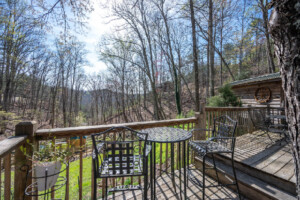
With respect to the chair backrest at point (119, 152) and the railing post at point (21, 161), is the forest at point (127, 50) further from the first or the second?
the railing post at point (21, 161)

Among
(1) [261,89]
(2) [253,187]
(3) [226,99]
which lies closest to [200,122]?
(2) [253,187]

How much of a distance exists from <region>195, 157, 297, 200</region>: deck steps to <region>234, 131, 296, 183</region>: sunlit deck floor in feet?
0.63

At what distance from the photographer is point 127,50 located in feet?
33.6

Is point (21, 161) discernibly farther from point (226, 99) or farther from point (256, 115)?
point (226, 99)

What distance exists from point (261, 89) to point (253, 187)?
6.03 m

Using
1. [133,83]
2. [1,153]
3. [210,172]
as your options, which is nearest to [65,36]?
[1,153]

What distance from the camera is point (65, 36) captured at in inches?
120

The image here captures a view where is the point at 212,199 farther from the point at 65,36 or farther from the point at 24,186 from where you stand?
the point at 65,36

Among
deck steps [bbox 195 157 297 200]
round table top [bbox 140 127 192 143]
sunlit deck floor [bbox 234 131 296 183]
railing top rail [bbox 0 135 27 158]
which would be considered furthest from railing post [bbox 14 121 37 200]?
sunlit deck floor [bbox 234 131 296 183]

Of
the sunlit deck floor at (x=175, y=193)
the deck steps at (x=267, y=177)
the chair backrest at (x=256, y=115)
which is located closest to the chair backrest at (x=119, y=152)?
the sunlit deck floor at (x=175, y=193)

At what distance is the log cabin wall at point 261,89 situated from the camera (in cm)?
554

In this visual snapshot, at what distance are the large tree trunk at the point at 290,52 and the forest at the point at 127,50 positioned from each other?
1.50ft

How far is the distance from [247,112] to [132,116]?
16508 mm

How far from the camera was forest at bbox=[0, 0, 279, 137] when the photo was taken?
3483 mm
